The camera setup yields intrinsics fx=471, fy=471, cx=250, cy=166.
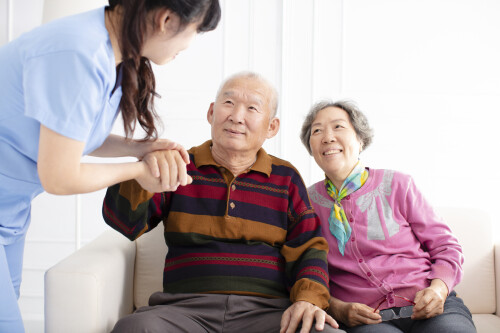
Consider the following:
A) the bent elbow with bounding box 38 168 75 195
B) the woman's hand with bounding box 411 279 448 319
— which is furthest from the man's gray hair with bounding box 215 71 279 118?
the bent elbow with bounding box 38 168 75 195

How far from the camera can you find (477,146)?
2.95 meters

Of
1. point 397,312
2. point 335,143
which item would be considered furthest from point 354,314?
point 335,143

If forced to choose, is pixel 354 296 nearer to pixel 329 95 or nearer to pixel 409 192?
pixel 409 192

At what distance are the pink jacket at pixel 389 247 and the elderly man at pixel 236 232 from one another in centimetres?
15

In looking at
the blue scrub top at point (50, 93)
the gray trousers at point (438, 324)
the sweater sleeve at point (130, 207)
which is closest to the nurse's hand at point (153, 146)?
the blue scrub top at point (50, 93)

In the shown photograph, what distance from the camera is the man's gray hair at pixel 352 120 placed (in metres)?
1.93

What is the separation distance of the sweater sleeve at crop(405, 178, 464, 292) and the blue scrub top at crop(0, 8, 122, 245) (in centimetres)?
120

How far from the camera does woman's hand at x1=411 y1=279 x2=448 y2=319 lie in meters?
1.57

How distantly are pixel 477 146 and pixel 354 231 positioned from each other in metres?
1.60

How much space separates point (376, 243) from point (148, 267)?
0.91 metres

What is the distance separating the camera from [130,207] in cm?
154

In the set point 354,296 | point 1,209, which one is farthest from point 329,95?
point 1,209

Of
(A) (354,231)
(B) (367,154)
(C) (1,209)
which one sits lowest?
(A) (354,231)

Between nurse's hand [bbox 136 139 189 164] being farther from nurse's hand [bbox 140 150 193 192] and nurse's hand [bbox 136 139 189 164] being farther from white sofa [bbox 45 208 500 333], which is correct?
white sofa [bbox 45 208 500 333]
